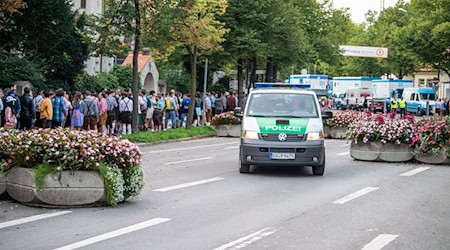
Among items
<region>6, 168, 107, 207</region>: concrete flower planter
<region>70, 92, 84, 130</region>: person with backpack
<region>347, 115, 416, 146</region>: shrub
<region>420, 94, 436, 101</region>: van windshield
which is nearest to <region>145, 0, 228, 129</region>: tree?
<region>70, 92, 84, 130</region>: person with backpack

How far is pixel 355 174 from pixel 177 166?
14.0 ft

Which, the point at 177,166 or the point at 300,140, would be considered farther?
the point at 177,166

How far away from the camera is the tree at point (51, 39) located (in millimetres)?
33312

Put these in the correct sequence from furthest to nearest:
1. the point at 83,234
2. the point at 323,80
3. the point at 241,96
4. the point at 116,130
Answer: the point at 323,80
the point at 241,96
the point at 116,130
the point at 83,234

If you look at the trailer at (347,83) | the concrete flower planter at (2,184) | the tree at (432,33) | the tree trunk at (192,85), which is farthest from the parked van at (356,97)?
the concrete flower planter at (2,184)

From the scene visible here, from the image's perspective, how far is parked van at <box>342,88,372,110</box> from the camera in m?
80.4

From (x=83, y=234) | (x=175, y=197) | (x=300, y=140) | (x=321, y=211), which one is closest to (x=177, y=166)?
(x=300, y=140)

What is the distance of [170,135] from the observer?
29.6 meters

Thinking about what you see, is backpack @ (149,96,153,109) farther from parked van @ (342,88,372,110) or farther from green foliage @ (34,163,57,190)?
parked van @ (342,88,372,110)

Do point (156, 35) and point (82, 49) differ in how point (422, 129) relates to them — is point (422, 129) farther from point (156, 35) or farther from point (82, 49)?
point (82, 49)

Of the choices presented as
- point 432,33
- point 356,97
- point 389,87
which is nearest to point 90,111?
point 432,33

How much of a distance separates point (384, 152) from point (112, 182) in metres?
10.9

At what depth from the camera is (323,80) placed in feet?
248

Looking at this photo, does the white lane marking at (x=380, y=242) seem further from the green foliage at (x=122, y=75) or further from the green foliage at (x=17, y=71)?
the green foliage at (x=122, y=75)
